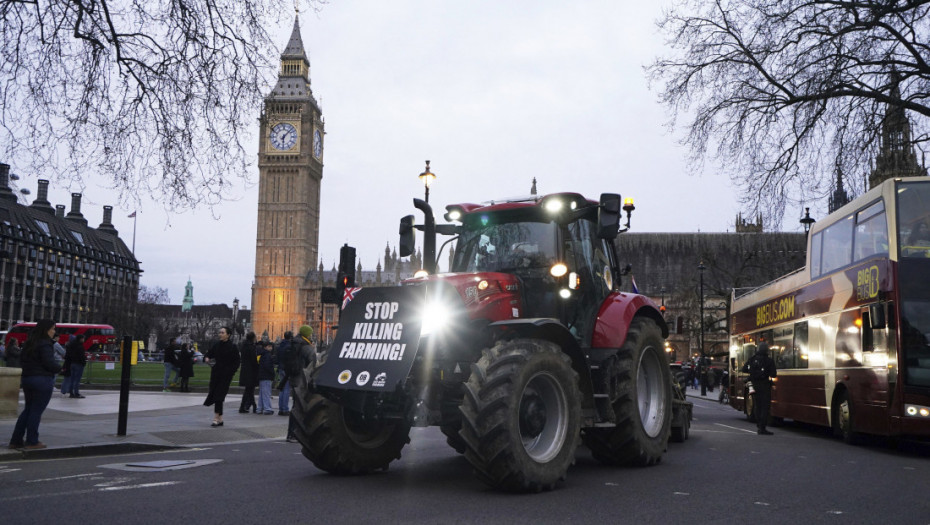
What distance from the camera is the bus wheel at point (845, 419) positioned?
12734 mm

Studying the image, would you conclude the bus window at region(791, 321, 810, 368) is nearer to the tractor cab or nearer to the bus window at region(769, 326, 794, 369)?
the bus window at region(769, 326, 794, 369)

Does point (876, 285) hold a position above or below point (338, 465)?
above

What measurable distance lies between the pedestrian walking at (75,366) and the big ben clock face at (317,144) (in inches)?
4467

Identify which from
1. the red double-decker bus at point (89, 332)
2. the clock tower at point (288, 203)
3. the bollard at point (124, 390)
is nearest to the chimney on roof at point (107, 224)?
the clock tower at point (288, 203)

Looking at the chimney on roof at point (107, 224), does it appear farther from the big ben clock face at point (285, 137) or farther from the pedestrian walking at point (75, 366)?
the pedestrian walking at point (75, 366)

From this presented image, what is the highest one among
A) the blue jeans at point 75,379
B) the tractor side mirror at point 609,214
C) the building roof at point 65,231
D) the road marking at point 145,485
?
the building roof at point 65,231

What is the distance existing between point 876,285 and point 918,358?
47.5 inches

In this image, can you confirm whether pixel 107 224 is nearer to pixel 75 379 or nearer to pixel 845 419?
pixel 75 379

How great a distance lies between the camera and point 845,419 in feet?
42.7

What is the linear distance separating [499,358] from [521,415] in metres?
0.65

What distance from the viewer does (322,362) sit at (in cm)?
739

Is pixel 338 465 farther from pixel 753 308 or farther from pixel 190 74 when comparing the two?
pixel 753 308

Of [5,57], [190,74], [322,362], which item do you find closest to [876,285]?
[322,362]

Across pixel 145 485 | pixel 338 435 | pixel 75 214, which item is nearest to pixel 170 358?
pixel 145 485
